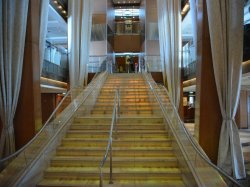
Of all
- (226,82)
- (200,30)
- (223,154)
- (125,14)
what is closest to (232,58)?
(226,82)

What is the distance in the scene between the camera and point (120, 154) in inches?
296

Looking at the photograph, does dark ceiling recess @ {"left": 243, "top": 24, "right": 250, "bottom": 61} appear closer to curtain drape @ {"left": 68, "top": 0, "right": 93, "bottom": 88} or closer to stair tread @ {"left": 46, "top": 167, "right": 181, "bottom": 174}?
stair tread @ {"left": 46, "top": 167, "right": 181, "bottom": 174}

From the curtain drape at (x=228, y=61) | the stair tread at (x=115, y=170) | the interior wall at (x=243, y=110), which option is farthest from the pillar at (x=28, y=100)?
the interior wall at (x=243, y=110)

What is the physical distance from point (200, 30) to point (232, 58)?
4.18ft

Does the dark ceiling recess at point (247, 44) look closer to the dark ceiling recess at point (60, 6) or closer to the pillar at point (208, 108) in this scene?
the pillar at point (208, 108)

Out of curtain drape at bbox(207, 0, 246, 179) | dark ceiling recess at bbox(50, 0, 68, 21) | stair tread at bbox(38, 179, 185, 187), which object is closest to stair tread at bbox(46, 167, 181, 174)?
stair tread at bbox(38, 179, 185, 187)

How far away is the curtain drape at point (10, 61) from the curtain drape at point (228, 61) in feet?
16.1

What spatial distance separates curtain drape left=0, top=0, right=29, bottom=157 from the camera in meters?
7.31

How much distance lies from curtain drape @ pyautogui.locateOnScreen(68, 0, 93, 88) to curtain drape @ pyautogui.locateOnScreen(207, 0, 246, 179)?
7824mm

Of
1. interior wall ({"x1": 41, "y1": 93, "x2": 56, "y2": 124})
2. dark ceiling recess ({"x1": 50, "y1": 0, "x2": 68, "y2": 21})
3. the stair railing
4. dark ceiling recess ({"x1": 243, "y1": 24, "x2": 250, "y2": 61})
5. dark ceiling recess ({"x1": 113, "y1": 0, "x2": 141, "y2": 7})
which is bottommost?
the stair railing

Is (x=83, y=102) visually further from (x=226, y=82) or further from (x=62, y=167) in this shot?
(x=226, y=82)

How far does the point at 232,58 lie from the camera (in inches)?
306

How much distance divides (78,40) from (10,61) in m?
7.47

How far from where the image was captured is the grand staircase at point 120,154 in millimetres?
6508
